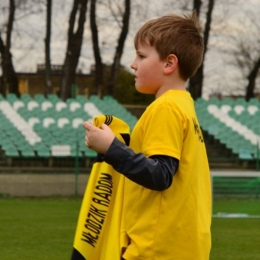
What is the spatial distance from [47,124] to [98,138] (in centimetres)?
2620

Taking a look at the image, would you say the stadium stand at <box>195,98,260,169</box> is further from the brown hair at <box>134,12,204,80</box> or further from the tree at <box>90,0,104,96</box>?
the brown hair at <box>134,12,204,80</box>

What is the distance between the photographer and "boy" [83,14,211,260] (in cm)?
305

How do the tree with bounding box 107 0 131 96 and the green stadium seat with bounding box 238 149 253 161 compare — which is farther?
the tree with bounding box 107 0 131 96

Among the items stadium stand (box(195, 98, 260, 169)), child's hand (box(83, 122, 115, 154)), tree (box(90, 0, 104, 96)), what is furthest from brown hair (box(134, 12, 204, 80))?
tree (box(90, 0, 104, 96))

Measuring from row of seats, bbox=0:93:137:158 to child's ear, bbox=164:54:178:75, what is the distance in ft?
64.6

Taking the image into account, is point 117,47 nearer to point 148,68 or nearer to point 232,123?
point 232,123

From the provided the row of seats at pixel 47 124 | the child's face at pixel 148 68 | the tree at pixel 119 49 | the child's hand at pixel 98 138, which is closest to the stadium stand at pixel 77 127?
the row of seats at pixel 47 124

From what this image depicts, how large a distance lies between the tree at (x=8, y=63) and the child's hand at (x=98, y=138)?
36.1 m

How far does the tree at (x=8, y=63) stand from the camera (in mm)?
38688

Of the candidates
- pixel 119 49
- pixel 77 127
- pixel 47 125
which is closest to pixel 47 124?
pixel 47 125

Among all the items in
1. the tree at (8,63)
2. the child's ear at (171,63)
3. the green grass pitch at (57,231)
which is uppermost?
the child's ear at (171,63)

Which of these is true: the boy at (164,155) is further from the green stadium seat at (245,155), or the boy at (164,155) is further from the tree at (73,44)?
the tree at (73,44)

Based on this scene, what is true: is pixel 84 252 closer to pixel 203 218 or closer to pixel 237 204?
pixel 203 218

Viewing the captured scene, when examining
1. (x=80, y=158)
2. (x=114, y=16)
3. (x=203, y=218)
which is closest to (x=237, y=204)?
(x=80, y=158)
